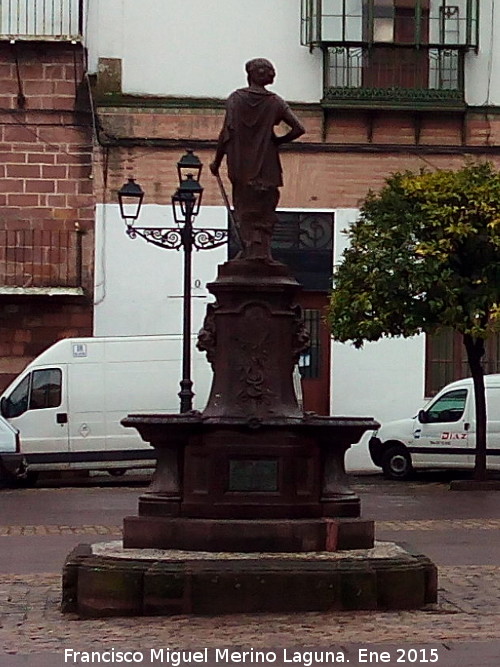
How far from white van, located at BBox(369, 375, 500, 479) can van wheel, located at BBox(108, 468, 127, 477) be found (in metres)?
4.23

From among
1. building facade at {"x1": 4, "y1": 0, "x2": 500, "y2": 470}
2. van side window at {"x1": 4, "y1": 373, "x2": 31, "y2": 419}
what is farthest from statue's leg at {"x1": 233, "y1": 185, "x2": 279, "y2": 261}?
building facade at {"x1": 4, "y1": 0, "x2": 500, "y2": 470}

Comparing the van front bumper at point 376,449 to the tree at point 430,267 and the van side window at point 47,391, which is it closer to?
the tree at point 430,267

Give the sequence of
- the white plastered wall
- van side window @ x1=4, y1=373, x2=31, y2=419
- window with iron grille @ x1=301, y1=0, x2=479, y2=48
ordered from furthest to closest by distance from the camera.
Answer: the white plastered wall, window with iron grille @ x1=301, y1=0, x2=479, y2=48, van side window @ x1=4, y1=373, x2=31, y2=419

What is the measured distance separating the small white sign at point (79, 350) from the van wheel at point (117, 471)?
6.43ft

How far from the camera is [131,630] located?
9.64 meters

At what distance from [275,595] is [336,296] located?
13.4 metres

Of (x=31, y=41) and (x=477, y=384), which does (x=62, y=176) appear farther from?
(x=477, y=384)

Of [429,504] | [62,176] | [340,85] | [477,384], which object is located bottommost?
[429,504]

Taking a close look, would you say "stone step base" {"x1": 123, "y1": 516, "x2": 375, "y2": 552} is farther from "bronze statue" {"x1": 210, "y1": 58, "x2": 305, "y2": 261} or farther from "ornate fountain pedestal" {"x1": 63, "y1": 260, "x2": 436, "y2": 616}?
"bronze statue" {"x1": 210, "y1": 58, "x2": 305, "y2": 261}

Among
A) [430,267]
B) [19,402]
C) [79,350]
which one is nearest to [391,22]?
[430,267]

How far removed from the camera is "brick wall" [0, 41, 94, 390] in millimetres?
27344

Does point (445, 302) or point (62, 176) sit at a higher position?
point (62, 176)

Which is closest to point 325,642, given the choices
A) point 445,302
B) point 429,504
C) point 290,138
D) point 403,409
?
point 290,138

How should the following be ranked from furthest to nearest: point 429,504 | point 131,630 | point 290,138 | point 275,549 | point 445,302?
point 445,302 → point 429,504 → point 290,138 → point 275,549 → point 131,630
